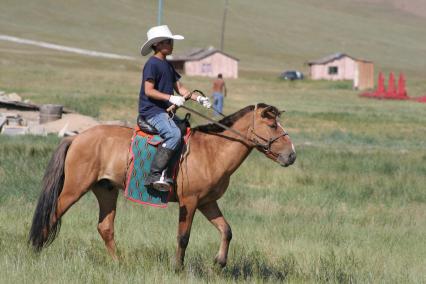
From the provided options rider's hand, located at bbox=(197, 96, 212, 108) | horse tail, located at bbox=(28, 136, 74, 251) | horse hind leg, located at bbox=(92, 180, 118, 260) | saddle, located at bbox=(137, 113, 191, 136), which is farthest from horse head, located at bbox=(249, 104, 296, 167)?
horse tail, located at bbox=(28, 136, 74, 251)

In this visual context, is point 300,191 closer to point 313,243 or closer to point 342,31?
point 313,243

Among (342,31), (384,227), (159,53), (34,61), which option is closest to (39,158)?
(384,227)

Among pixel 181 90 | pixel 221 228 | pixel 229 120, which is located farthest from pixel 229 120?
pixel 221 228

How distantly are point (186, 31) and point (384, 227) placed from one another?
14755 cm

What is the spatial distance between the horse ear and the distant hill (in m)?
117

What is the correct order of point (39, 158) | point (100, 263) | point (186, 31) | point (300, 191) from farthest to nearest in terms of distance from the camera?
point (186, 31)
point (39, 158)
point (300, 191)
point (100, 263)

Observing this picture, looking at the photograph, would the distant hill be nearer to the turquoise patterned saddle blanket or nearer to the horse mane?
the horse mane

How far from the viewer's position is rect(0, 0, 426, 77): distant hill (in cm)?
14075

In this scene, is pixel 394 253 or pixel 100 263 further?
pixel 394 253

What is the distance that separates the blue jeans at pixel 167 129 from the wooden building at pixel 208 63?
97.4m

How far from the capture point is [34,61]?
285 ft

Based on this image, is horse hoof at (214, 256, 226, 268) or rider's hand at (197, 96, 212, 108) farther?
rider's hand at (197, 96, 212, 108)

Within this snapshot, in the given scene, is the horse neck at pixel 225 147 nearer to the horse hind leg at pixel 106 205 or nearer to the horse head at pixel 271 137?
the horse head at pixel 271 137

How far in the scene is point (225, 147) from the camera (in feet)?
30.2
